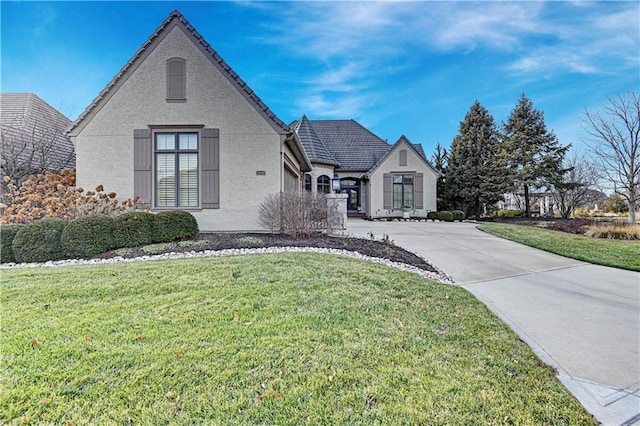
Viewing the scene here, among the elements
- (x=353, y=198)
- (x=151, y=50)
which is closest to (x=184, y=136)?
(x=151, y=50)

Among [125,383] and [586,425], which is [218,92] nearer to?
[125,383]

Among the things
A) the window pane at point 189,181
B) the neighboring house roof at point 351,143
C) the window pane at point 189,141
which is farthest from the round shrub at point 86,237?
the neighboring house roof at point 351,143

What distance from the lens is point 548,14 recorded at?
7.88m

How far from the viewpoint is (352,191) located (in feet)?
78.9

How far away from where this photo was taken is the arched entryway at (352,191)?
938 inches

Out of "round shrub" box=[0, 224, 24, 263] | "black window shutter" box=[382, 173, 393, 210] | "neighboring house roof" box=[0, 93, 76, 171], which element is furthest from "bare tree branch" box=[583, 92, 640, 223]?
"neighboring house roof" box=[0, 93, 76, 171]

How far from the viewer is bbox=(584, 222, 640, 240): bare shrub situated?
11.6 m

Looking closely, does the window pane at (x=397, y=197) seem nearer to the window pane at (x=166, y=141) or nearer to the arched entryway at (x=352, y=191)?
the arched entryway at (x=352, y=191)

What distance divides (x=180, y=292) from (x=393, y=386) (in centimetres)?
313

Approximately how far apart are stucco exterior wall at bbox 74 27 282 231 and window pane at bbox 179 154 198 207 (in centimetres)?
44

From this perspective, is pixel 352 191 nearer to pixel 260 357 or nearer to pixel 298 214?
pixel 298 214

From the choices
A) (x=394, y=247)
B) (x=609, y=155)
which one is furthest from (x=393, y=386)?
(x=609, y=155)

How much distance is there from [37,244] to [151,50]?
6628 mm

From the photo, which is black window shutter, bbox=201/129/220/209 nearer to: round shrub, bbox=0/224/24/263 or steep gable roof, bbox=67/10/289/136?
steep gable roof, bbox=67/10/289/136
